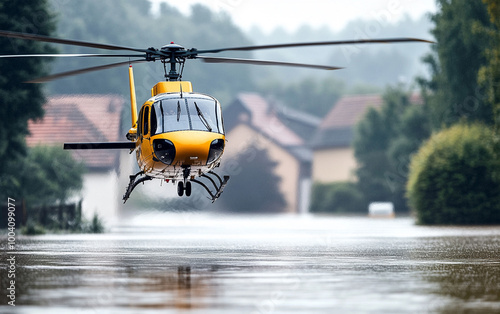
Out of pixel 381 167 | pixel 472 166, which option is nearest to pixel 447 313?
pixel 472 166

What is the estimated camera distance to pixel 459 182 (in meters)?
46.7

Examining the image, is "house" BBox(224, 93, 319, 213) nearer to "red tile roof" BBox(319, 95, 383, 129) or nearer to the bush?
"red tile roof" BBox(319, 95, 383, 129)

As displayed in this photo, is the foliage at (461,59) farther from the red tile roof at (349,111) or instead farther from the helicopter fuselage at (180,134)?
the red tile roof at (349,111)

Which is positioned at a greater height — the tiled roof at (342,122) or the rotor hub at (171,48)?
the tiled roof at (342,122)

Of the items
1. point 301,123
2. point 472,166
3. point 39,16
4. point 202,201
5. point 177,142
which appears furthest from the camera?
point 301,123

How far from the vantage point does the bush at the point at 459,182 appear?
153ft

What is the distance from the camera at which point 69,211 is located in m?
42.4

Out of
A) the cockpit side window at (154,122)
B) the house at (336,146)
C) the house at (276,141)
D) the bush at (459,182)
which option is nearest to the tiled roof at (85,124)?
the bush at (459,182)

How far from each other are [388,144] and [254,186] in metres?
12.4

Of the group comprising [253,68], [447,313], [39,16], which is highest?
[253,68]

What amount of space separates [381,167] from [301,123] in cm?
3149

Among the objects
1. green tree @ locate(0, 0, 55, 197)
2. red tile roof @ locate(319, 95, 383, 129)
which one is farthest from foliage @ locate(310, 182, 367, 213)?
green tree @ locate(0, 0, 55, 197)

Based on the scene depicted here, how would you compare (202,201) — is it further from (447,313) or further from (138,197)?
(447,313)

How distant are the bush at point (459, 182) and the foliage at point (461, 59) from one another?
4.31 metres
